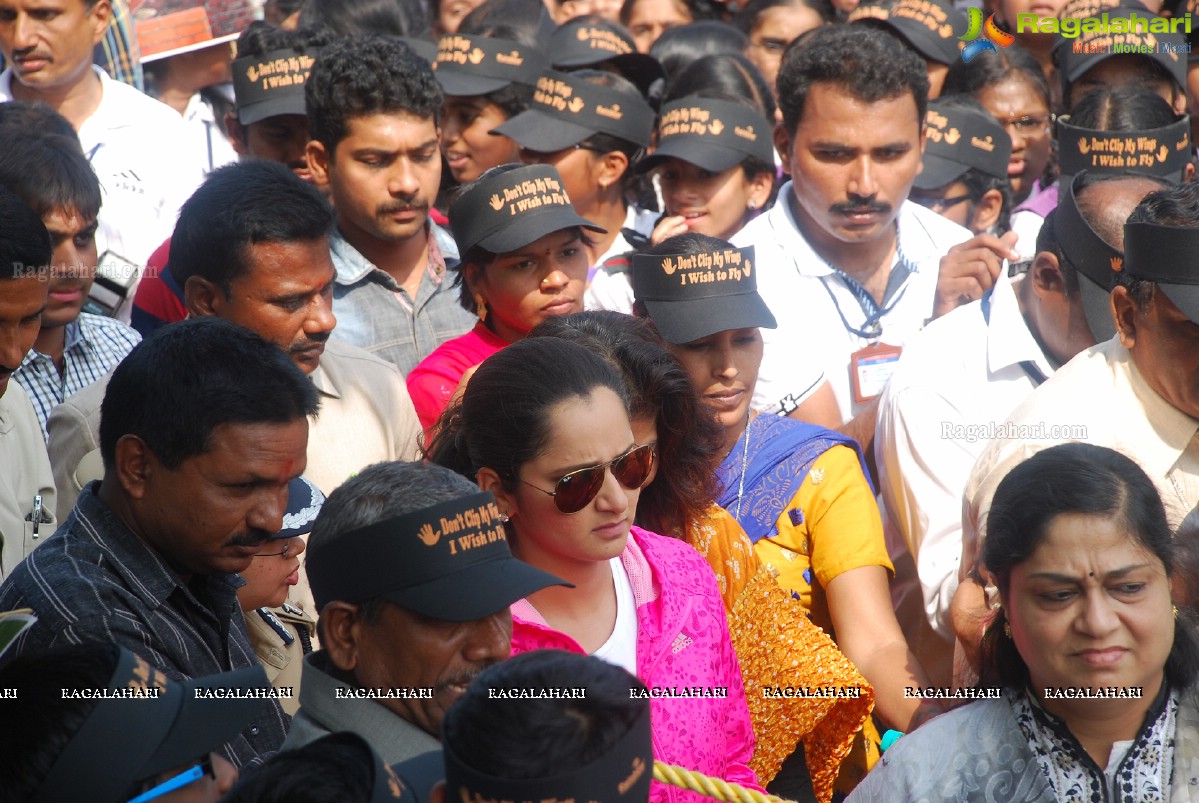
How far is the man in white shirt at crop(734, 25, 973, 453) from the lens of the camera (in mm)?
4891

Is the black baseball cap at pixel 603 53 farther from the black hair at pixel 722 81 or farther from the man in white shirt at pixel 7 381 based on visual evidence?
the man in white shirt at pixel 7 381

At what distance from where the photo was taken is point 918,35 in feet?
22.2

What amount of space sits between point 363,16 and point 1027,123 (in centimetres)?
313

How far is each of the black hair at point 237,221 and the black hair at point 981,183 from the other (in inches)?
122

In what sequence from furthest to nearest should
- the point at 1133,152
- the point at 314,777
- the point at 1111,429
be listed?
1. the point at 1133,152
2. the point at 1111,429
3. the point at 314,777

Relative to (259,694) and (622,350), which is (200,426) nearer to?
(259,694)

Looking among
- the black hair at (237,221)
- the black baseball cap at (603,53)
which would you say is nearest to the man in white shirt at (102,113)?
the black hair at (237,221)

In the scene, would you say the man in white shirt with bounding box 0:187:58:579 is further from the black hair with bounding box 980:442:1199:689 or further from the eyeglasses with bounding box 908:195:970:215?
the eyeglasses with bounding box 908:195:970:215

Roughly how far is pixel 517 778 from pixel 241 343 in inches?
51.5

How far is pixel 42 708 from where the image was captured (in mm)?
1790

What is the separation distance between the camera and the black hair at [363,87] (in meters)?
4.73

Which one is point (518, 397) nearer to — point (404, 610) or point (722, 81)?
point (404, 610)

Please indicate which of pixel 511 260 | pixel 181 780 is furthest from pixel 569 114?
pixel 181 780

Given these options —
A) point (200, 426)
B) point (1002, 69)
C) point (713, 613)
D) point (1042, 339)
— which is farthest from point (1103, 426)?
point (1002, 69)
